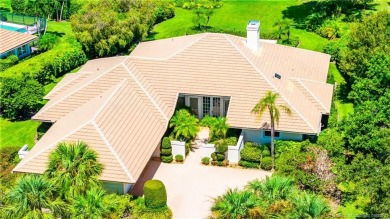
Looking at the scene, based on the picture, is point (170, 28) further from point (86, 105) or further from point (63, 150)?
point (63, 150)

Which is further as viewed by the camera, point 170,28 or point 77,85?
point 170,28

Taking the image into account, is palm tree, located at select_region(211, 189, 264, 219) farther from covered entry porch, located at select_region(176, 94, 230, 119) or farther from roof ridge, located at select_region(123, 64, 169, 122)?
covered entry porch, located at select_region(176, 94, 230, 119)

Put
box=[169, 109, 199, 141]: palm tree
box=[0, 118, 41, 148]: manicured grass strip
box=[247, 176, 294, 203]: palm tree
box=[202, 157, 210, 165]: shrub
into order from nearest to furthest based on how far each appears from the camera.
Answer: box=[247, 176, 294, 203]: palm tree < box=[202, 157, 210, 165]: shrub < box=[169, 109, 199, 141]: palm tree < box=[0, 118, 41, 148]: manicured grass strip

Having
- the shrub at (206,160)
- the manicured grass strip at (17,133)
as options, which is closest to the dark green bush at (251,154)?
the shrub at (206,160)

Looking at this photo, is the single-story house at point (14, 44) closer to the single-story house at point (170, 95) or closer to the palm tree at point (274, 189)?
the single-story house at point (170, 95)

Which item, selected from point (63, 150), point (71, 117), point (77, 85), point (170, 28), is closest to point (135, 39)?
point (170, 28)

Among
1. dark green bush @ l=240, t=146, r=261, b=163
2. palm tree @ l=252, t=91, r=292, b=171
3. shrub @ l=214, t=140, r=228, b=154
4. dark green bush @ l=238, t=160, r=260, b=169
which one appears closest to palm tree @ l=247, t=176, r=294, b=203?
palm tree @ l=252, t=91, r=292, b=171

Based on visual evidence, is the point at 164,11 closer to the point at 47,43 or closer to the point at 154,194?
the point at 47,43
